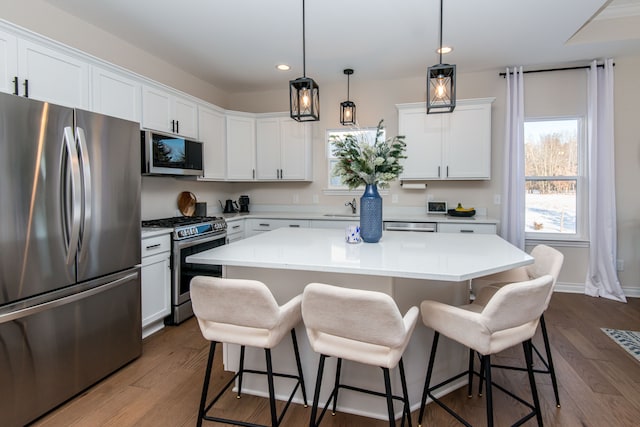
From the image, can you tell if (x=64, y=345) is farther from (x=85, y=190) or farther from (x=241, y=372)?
(x=241, y=372)

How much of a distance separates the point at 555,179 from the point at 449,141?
1385mm

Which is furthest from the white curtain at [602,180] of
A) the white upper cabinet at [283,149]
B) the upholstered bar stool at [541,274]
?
the white upper cabinet at [283,149]

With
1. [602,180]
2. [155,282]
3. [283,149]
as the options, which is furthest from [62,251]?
[602,180]

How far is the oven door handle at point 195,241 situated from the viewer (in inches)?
123

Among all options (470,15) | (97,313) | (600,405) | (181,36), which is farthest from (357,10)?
(600,405)

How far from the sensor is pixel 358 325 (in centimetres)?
137

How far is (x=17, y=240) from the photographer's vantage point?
1720mm

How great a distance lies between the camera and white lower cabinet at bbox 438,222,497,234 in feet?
12.4

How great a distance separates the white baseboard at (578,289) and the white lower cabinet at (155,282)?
4.33 meters

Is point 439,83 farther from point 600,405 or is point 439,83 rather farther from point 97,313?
point 97,313

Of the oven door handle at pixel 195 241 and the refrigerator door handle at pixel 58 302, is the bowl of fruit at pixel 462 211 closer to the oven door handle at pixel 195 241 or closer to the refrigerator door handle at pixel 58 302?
the oven door handle at pixel 195 241

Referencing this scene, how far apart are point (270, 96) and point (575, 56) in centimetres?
371

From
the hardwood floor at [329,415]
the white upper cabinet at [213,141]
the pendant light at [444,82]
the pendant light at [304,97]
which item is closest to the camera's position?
the hardwood floor at [329,415]

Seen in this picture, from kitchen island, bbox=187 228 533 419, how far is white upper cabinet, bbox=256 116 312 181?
253 centimetres
